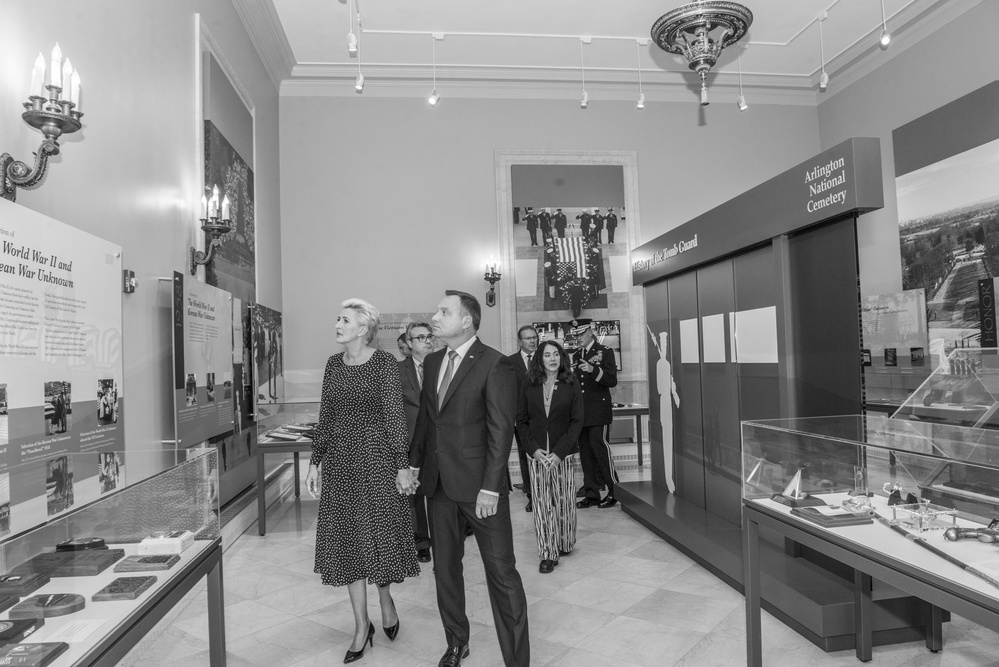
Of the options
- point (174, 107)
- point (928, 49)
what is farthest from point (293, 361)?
point (928, 49)

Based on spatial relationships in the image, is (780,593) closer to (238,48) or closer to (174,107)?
(174,107)

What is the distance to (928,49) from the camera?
7402 mm

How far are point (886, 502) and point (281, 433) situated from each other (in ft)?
16.3

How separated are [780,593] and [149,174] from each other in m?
4.63

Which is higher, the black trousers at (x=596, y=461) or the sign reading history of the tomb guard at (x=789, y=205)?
the sign reading history of the tomb guard at (x=789, y=205)

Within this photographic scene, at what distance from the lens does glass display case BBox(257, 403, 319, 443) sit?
5812mm

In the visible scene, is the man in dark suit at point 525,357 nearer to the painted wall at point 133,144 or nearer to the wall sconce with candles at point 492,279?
the wall sconce with candles at point 492,279

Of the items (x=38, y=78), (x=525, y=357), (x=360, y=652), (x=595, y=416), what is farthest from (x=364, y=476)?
(x=525, y=357)

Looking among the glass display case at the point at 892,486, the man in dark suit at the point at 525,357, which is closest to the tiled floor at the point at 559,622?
the glass display case at the point at 892,486

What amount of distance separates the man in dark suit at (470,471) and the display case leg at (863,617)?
161cm

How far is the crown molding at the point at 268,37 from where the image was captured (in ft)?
21.9

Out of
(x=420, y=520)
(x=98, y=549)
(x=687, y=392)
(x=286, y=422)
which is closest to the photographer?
(x=98, y=549)

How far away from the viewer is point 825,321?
3865 millimetres

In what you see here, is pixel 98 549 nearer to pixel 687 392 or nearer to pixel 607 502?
pixel 687 392
